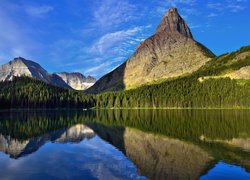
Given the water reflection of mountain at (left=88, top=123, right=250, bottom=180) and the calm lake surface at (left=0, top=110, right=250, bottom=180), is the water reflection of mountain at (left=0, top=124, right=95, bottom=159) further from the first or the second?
the water reflection of mountain at (left=88, top=123, right=250, bottom=180)

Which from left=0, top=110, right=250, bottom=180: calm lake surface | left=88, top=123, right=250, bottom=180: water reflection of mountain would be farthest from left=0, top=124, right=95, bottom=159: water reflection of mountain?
left=88, top=123, right=250, bottom=180: water reflection of mountain

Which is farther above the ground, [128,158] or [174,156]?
[174,156]

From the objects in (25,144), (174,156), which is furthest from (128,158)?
(25,144)

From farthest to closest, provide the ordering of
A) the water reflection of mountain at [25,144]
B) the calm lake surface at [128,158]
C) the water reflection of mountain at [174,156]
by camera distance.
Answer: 1. the water reflection of mountain at [25,144]
2. the water reflection of mountain at [174,156]
3. the calm lake surface at [128,158]

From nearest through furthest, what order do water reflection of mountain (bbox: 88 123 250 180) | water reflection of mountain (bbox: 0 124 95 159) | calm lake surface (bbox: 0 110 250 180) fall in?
1. calm lake surface (bbox: 0 110 250 180)
2. water reflection of mountain (bbox: 88 123 250 180)
3. water reflection of mountain (bbox: 0 124 95 159)

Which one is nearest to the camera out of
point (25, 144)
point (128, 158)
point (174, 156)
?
point (128, 158)

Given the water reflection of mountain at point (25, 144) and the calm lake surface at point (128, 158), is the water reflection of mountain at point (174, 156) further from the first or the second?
the water reflection of mountain at point (25, 144)

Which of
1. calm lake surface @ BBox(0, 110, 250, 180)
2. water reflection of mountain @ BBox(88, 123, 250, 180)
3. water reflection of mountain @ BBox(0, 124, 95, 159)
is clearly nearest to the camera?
calm lake surface @ BBox(0, 110, 250, 180)

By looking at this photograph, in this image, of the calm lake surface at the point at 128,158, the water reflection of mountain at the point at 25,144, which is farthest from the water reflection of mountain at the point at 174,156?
the water reflection of mountain at the point at 25,144

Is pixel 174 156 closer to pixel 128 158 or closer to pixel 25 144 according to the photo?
pixel 128 158

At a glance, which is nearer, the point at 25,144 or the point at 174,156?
the point at 174,156

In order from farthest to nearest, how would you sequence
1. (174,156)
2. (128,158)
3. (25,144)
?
(25,144) < (174,156) < (128,158)

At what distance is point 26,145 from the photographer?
2019 inches

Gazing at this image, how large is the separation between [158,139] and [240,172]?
984 inches
